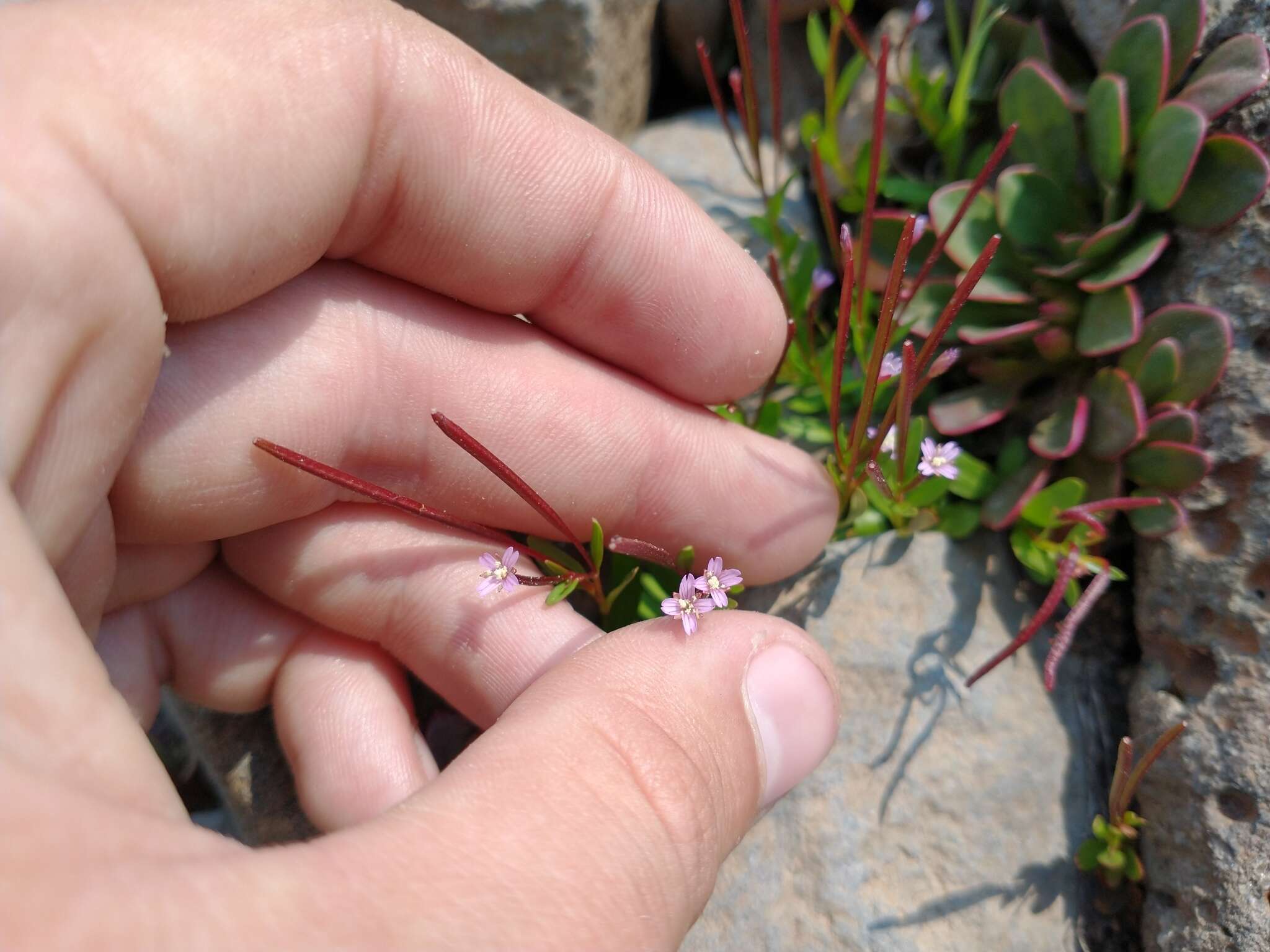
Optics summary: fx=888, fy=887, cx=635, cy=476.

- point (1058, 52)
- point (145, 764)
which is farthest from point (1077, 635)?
point (145, 764)

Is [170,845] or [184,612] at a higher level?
[170,845]

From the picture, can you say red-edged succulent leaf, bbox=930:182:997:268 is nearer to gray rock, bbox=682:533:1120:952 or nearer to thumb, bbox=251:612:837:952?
gray rock, bbox=682:533:1120:952

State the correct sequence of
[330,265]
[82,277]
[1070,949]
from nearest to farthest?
1. [82,277]
2. [330,265]
3. [1070,949]

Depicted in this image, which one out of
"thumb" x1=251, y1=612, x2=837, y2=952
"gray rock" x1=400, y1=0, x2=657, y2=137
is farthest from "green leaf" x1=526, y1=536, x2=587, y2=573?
"gray rock" x1=400, y1=0, x2=657, y2=137

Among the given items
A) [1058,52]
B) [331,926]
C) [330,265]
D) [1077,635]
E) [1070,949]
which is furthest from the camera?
[1058,52]

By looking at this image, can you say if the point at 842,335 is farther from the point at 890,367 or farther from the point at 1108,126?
the point at 1108,126

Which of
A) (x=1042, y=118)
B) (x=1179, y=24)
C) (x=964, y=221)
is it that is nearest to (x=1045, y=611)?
(x=964, y=221)

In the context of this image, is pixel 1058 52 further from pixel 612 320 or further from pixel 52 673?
pixel 52 673
